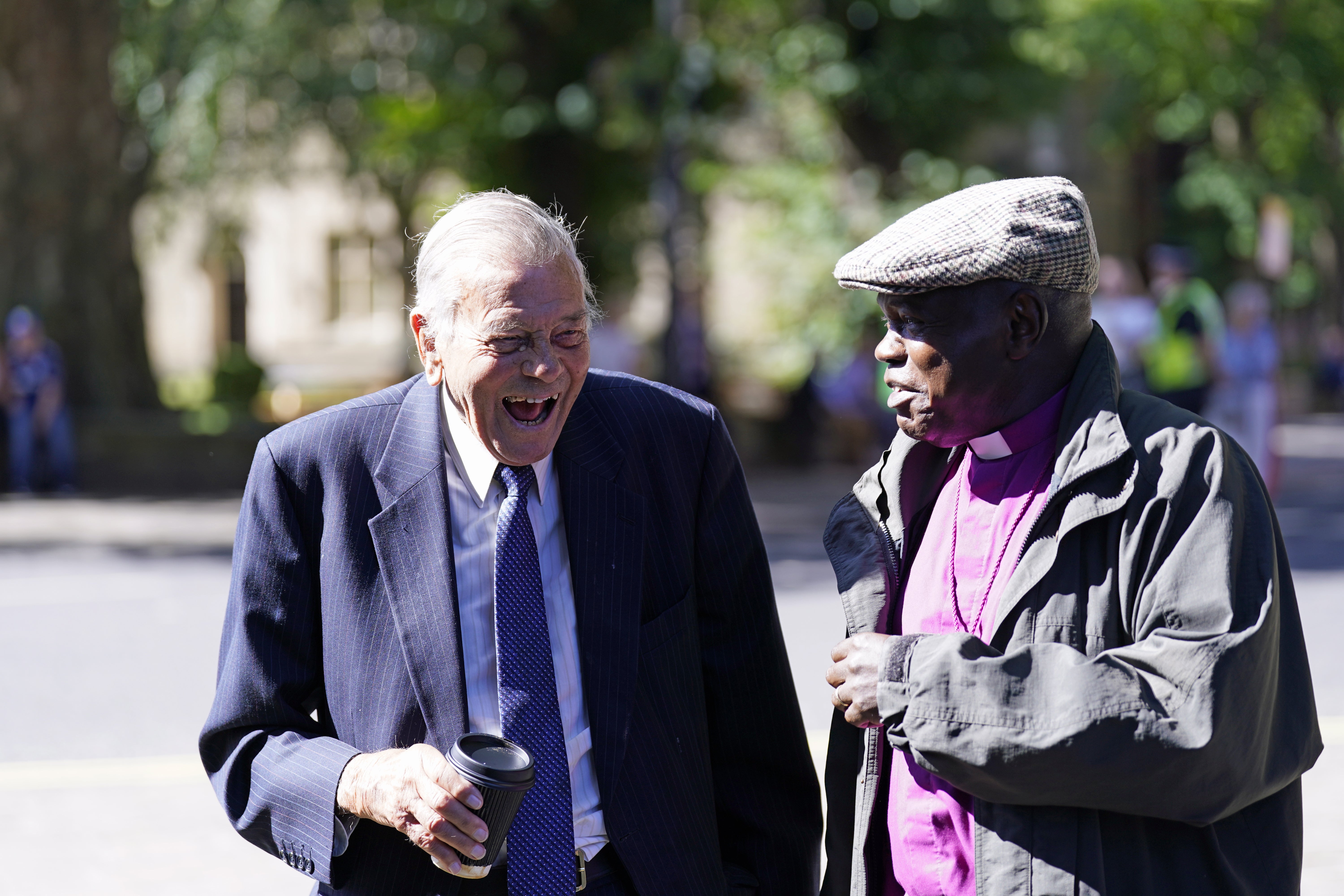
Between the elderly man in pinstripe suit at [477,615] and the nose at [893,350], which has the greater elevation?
the nose at [893,350]

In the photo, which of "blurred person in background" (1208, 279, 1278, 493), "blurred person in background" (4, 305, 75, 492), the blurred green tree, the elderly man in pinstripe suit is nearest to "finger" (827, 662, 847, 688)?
the elderly man in pinstripe suit

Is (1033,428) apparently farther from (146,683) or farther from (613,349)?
(613,349)

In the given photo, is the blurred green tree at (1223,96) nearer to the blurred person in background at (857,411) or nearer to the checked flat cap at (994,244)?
the blurred person in background at (857,411)

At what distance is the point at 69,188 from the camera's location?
1603 centimetres

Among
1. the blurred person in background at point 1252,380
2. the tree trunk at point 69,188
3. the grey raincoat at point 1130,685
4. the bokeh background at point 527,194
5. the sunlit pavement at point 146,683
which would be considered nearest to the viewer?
the grey raincoat at point 1130,685

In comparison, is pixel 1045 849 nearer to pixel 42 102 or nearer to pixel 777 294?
pixel 42 102

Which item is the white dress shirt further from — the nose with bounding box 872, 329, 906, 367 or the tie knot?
the nose with bounding box 872, 329, 906, 367

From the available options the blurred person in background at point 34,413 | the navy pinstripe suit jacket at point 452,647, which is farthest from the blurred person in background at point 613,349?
the navy pinstripe suit jacket at point 452,647

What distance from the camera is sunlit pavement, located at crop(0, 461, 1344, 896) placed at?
4.79 meters

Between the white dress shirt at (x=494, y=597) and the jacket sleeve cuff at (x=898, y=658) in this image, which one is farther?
the white dress shirt at (x=494, y=597)

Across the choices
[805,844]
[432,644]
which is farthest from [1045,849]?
[432,644]

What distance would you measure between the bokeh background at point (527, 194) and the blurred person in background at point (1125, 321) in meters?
0.20

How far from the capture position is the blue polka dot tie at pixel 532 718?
217 cm

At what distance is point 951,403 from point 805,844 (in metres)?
0.82
